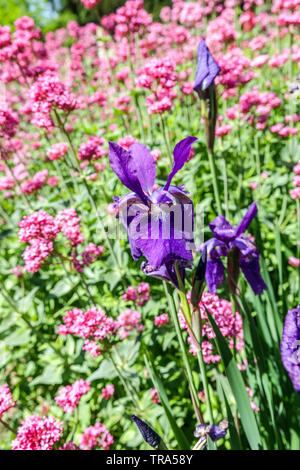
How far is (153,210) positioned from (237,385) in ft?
2.21

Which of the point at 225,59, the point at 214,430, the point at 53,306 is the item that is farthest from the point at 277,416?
the point at 225,59

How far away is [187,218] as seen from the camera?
0.88 metres

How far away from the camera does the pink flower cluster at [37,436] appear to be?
1465 mm

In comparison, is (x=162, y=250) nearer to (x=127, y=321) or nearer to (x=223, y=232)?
(x=223, y=232)

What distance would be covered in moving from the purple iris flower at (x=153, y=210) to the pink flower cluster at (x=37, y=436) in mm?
1060

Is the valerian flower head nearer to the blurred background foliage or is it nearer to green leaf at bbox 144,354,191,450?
green leaf at bbox 144,354,191,450

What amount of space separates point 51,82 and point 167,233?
182 cm

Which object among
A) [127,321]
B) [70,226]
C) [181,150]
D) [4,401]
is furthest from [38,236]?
[181,150]

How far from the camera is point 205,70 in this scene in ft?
4.36

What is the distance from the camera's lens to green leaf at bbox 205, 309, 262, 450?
1.10 m

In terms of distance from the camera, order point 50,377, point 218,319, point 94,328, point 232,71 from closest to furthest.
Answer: point 218,319 → point 94,328 → point 50,377 → point 232,71

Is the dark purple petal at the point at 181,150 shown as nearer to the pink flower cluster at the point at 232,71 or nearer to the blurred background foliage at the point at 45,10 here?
the pink flower cluster at the point at 232,71

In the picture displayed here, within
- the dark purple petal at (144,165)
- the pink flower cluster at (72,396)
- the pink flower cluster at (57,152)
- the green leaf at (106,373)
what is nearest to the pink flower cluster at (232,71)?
the pink flower cluster at (57,152)

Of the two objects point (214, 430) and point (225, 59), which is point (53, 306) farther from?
point (225, 59)
